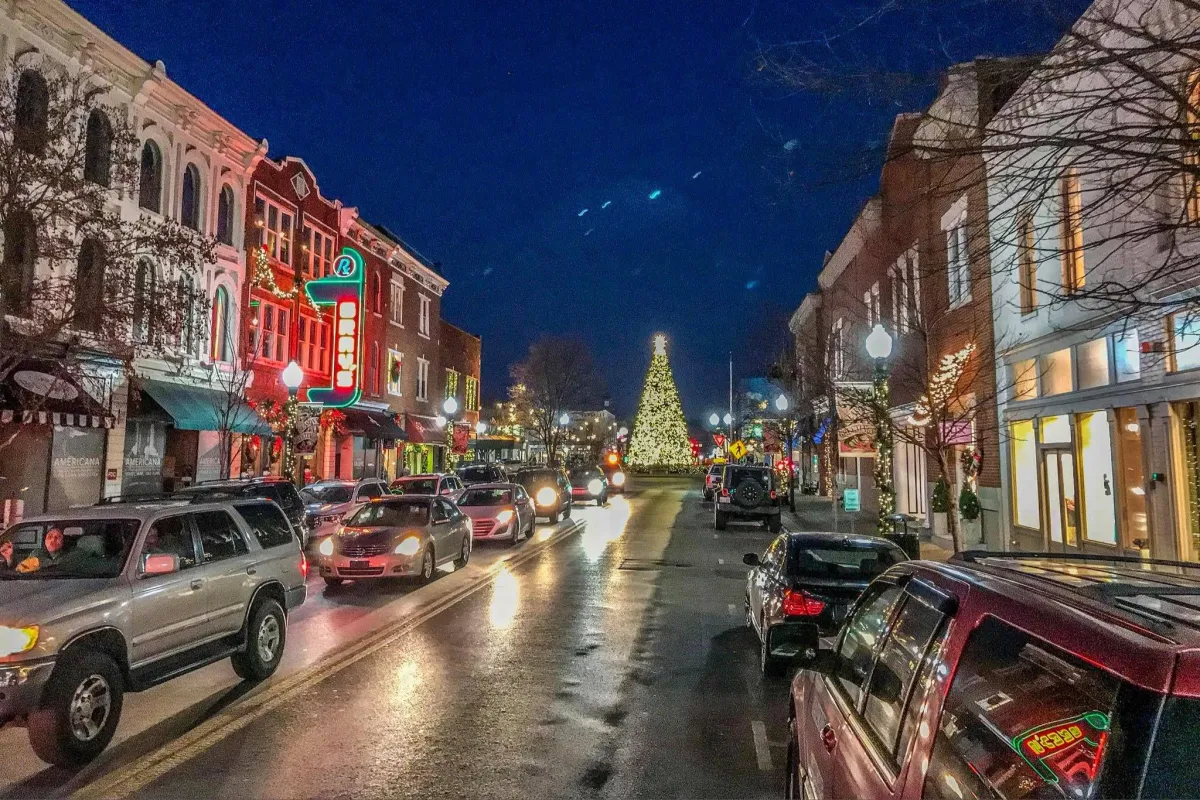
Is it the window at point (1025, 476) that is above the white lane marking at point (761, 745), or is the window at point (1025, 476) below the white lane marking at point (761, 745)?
above

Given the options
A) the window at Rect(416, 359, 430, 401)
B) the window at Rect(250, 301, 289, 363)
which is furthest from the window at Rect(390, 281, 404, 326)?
the window at Rect(250, 301, 289, 363)

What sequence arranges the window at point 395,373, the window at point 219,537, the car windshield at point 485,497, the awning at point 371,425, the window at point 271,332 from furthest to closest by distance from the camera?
the window at point 395,373 → the awning at point 371,425 → the window at point 271,332 → the car windshield at point 485,497 → the window at point 219,537

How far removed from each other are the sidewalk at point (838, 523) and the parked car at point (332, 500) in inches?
464

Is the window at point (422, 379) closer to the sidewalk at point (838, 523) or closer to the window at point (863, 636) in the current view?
the sidewalk at point (838, 523)

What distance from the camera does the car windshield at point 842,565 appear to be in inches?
327

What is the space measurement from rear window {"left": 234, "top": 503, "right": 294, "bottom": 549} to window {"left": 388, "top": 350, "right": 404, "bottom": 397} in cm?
3069

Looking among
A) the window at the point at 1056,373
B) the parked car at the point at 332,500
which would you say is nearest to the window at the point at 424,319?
the parked car at the point at 332,500

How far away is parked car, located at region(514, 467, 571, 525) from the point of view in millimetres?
26969

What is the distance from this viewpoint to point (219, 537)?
26.0ft

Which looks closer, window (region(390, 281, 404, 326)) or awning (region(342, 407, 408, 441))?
awning (region(342, 407, 408, 441))

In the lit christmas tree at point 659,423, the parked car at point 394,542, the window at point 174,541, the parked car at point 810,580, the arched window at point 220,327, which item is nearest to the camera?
the window at point 174,541

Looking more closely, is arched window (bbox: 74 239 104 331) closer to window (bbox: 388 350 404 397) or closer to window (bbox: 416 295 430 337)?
window (bbox: 388 350 404 397)

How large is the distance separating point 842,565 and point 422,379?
37.4m

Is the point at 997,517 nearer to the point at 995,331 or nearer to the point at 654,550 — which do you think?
the point at 995,331
